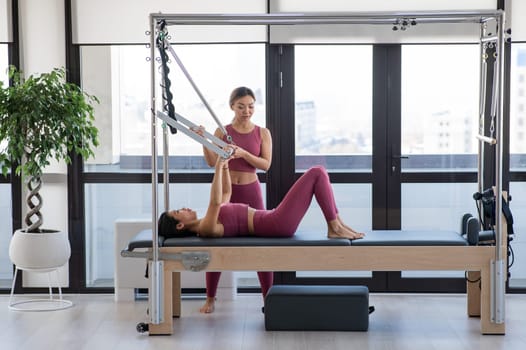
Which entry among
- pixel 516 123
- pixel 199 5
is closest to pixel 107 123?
pixel 199 5

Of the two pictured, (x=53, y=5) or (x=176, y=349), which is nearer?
(x=176, y=349)

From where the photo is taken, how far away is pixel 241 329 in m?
5.01

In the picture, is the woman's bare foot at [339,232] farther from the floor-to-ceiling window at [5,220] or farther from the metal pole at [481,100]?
the floor-to-ceiling window at [5,220]

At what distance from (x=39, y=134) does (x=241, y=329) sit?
176 cm

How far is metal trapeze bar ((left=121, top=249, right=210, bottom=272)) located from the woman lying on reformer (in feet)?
0.52

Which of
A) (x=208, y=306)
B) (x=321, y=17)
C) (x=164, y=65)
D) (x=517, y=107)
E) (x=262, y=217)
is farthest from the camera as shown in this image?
(x=517, y=107)

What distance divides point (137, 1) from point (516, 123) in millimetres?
2625

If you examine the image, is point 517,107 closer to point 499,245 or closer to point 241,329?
point 499,245

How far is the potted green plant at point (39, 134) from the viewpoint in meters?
5.48

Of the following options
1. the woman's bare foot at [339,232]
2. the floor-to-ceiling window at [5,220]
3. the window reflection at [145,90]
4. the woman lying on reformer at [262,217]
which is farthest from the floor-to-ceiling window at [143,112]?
the woman's bare foot at [339,232]

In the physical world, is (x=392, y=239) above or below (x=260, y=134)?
below

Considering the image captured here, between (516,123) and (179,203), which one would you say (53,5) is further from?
(516,123)

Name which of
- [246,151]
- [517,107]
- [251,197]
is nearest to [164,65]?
[246,151]

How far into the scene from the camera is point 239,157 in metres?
5.32
